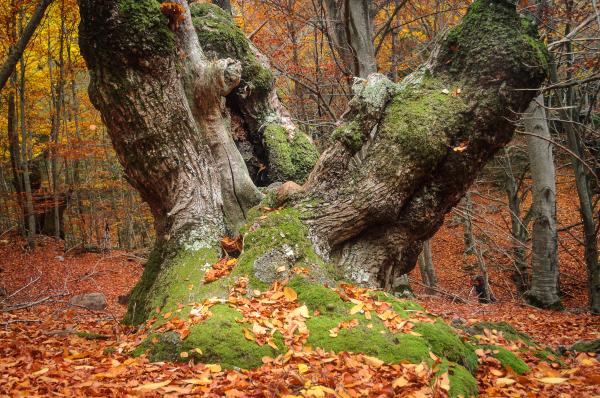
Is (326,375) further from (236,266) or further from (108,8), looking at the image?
(108,8)

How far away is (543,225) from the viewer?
9820 millimetres

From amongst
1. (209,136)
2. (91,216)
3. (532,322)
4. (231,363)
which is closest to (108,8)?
(209,136)

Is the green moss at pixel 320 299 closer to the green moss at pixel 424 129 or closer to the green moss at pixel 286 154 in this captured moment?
the green moss at pixel 424 129

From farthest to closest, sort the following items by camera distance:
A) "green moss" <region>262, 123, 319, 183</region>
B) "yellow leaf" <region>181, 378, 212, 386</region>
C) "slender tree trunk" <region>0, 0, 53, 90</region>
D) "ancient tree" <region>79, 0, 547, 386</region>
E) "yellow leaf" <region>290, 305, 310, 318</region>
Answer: "green moss" <region>262, 123, 319, 183</region> → "slender tree trunk" <region>0, 0, 53, 90</region> → "ancient tree" <region>79, 0, 547, 386</region> → "yellow leaf" <region>290, 305, 310, 318</region> → "yellow leaf" <region>181, 378, 212, 386</region>

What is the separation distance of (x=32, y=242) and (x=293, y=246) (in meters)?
14.1

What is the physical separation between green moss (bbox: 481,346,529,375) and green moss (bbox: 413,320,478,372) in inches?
9.2

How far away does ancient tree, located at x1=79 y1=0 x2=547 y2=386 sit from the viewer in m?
4.29

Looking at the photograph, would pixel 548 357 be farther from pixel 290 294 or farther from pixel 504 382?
pixel 290 294

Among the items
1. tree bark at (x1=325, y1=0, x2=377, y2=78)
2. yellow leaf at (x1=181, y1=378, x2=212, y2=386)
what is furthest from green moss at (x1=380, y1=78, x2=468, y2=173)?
tree bark at (x1=325, y1=0, x2=377, y2=78)

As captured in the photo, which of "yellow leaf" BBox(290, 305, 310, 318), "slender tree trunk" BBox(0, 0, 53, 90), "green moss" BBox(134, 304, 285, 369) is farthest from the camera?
"slender tree trunk" BBox(0, 0, 53, 90)

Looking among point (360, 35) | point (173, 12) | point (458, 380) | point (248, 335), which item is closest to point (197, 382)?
point (248, 335)

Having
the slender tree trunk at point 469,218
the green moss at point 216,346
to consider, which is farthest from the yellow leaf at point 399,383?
the slender tree trunk at point 469,218

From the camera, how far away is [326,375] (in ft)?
8.50

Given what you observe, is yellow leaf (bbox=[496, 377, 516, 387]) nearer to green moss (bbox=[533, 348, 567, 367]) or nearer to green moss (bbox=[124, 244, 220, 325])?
green moss (bbox=[533, 348, 567, 367])
